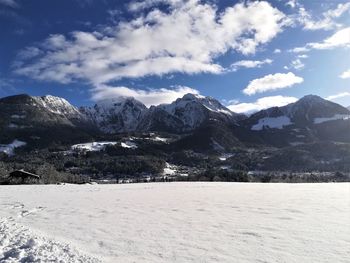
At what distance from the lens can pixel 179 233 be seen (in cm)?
1627

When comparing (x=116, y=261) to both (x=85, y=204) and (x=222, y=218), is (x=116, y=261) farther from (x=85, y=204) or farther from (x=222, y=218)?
(x=85, y=204)

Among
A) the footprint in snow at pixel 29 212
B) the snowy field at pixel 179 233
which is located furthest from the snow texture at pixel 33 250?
the footprint in snow at pixel 29 212

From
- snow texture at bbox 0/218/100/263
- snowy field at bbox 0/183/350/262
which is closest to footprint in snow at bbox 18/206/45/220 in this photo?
snowy field at bbox 0/183/350/262

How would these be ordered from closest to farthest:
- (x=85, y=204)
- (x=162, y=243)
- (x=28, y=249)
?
(x=28, y=249)
(x=162, y=243)
(x=85, y=204)

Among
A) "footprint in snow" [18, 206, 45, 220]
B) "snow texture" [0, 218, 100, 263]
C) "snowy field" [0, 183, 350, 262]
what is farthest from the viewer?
"footprint in snow" [18, 206, 45, 220]

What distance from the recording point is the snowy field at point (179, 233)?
41.9ft

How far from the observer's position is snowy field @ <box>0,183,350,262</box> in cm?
1278

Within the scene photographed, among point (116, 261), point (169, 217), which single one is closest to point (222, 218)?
point (169, 217)

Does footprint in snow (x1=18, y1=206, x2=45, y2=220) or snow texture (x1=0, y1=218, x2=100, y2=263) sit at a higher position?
footprint in snow (x1=18, y1=206, x2=45, y2=220)

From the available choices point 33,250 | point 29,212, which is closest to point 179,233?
point 33,250

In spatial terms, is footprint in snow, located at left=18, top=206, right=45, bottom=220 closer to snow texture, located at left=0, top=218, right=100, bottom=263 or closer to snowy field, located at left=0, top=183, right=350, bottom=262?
snowy field, located at left=0, top=183, right=350, bottom=262

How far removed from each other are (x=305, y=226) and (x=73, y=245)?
32.3 ft

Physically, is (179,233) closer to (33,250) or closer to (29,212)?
(33,250)

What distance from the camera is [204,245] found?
1413 centimetres
